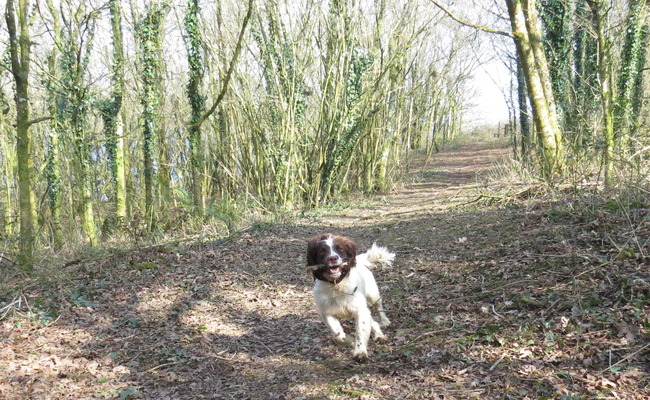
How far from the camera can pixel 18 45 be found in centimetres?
719

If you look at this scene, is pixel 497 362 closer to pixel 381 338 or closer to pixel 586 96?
pixel 381 338

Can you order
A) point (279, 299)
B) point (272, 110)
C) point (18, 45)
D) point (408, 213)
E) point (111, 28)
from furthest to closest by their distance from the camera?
point (111, 28) < point (272, 110) < point (408, 213) < point (18, 45) < point (279, 299)

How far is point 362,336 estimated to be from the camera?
4277 mm

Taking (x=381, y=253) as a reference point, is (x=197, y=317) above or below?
below

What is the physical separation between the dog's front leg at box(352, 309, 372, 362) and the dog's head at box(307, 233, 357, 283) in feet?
1.28

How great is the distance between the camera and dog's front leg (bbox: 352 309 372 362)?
4195mm

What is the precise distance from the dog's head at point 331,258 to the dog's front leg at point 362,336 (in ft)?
1.28

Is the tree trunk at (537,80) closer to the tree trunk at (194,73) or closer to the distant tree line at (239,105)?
the distant tree line at (239,105)

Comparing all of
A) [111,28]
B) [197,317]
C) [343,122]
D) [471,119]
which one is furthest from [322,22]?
[471,119]

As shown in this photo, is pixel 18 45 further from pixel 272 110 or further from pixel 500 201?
pixel 500 201

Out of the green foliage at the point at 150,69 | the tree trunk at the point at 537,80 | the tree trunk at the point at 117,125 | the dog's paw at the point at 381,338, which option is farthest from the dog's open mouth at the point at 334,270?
the tree trunk at the point at 117,125

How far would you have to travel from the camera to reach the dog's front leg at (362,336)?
4.20 meters

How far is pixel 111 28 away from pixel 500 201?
1395cm

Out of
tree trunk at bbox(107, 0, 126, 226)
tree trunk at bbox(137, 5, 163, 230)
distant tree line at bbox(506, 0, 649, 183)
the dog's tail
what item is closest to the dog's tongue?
the dog's tail
